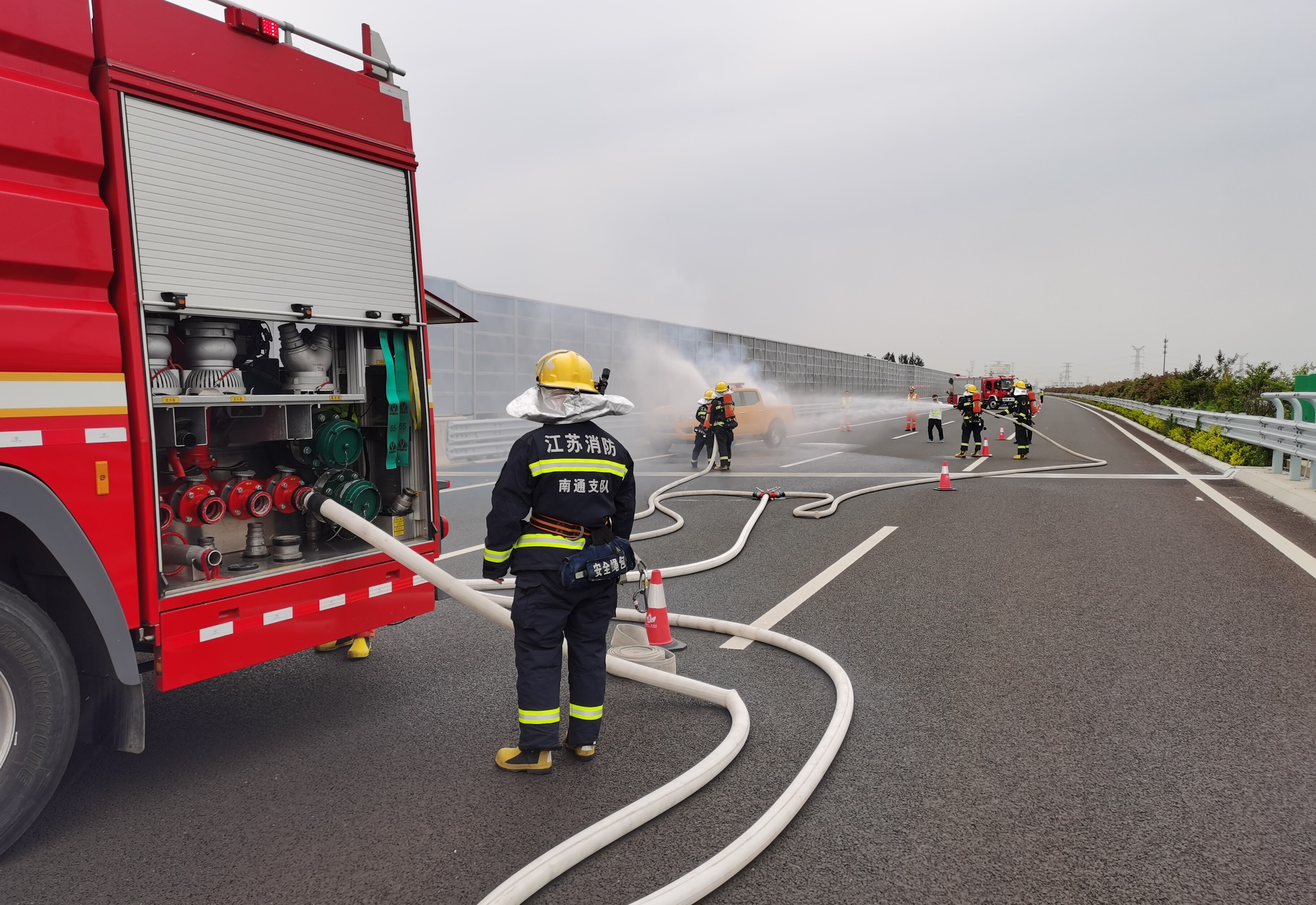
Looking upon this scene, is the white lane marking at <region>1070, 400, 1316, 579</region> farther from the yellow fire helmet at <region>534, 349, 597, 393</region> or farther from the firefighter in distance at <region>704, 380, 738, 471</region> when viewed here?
the firefighter in distance at <region>704, 380, 738, 471</region>

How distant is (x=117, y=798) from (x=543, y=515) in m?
1.97

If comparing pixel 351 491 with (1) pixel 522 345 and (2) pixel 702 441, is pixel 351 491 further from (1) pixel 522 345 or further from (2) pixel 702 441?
(1) pixel 522 345

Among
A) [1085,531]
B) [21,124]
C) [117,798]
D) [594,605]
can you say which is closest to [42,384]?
[21,124]

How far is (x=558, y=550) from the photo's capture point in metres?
3.62

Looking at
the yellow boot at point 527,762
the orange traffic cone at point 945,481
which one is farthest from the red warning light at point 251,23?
the orange traffic cone at point 945,481

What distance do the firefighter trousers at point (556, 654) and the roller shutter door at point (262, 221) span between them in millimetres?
1690

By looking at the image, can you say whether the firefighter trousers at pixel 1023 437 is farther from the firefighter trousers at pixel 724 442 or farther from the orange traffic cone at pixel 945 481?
the firefighter trousers at pixel 724 442

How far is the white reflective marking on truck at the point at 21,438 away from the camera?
2779mm

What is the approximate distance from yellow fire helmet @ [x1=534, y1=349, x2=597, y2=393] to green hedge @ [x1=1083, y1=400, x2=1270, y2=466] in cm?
1433

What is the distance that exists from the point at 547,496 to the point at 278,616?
1.31 metres

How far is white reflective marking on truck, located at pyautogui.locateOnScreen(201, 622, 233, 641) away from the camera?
3.44 m

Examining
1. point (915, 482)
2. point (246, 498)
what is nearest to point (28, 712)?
point (246, 498)

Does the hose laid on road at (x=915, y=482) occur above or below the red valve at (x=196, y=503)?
below

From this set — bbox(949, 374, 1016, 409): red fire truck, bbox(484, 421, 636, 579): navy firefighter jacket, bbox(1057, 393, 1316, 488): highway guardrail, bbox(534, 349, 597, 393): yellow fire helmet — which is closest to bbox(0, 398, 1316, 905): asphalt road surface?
bbox(484, 421, 636, 579): navy firefighter jacket
